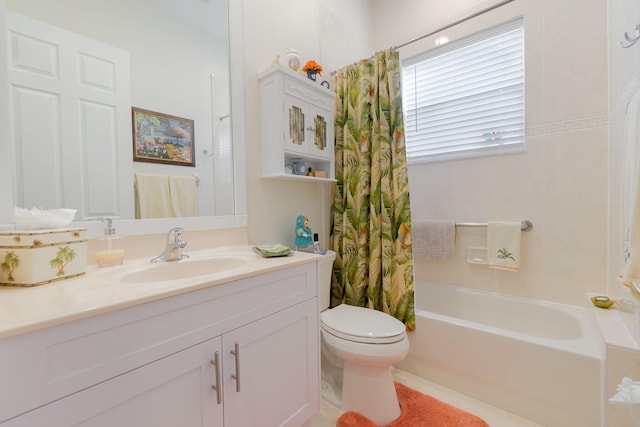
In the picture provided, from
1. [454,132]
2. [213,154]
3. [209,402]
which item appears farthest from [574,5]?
[209,402]

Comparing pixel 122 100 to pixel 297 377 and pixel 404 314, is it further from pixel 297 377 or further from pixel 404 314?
pixel 404 314

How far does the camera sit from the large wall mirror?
0.88 m

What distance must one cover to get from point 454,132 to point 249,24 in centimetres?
157

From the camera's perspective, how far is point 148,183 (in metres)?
1.14

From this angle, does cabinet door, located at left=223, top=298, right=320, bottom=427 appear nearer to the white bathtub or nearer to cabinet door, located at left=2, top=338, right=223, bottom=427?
cabinet door, located at left=2, top=338, right=223, bottom=427

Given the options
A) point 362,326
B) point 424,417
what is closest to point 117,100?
point 362,326

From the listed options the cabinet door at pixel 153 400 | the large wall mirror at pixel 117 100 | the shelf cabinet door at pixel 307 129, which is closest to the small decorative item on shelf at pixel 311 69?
the shelf cabinet door at pixel 307 129

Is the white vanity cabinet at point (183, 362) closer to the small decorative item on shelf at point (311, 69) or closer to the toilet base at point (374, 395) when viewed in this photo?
the toilet base at point (374, 395)

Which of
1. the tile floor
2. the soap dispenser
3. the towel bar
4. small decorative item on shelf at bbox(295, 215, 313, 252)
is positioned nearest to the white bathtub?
the tile floor

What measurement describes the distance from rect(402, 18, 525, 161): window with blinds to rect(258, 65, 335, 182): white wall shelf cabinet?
36.4 inches

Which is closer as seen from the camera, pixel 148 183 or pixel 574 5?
pixel 148 183

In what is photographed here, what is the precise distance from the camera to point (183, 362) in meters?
0.72

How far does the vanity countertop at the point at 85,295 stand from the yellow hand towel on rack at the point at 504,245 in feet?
4.94

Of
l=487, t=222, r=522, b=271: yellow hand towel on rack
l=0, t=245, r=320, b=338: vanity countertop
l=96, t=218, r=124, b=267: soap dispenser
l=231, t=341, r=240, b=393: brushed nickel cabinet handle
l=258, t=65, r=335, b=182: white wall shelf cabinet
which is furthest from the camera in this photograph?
l=487, t=222, r=522, b=271: yellow hand towel on rack
